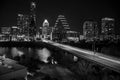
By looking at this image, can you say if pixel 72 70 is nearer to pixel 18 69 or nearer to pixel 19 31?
pixel 18 69

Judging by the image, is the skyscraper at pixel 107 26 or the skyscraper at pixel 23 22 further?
the skyscraper at pixel 23 22

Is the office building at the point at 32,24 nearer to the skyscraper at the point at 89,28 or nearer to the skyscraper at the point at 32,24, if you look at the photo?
the skyscraper at the point at 32,24

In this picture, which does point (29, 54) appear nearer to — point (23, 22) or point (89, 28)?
point (89, 28)

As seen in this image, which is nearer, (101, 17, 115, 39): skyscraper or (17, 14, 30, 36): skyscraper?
(101, 17, 115, 39): skyscraper

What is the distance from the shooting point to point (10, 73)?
1421cm

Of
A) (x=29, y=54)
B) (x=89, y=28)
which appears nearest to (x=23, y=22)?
(x=89, y=28)

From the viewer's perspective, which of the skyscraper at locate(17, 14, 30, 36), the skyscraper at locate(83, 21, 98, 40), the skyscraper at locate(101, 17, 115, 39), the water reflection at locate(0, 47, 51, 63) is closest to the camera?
the water reflection at locate(0, 47, 51, 63)

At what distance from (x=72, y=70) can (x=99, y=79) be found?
20.9ft

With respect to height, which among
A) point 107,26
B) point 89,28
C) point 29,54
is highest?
point 107,26

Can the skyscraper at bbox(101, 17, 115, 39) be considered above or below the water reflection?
above

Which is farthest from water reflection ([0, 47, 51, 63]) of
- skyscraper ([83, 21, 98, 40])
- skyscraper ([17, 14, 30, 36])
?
skyscraper ([17, 14, 30, 36])

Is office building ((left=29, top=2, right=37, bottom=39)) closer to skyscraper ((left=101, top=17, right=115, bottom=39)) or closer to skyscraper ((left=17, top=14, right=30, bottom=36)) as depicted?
skyscraper ((left=17, top=14, right=30, bottom=36))

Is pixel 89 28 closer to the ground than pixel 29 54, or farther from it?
farther from it

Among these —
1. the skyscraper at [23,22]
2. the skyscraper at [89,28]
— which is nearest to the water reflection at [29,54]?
the skyscraper at [89,28]
